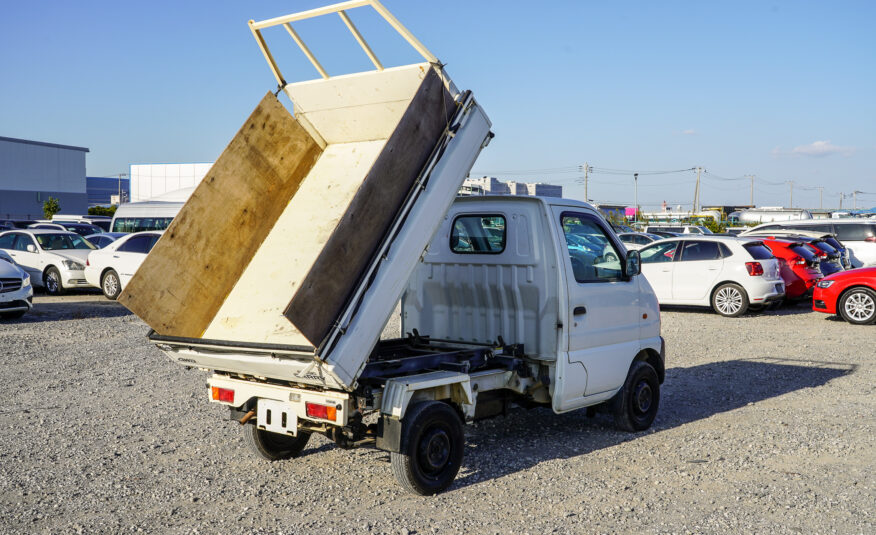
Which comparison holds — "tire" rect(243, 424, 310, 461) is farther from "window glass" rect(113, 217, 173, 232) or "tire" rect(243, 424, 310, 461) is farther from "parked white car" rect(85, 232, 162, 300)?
"window glass" rect(113, 217, 173, 232)

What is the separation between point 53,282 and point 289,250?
17.0 m

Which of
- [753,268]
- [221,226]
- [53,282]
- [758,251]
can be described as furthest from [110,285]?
[758,251]

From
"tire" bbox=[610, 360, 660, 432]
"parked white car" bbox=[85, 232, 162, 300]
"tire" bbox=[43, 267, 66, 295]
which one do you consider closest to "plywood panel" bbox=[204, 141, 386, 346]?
"tire" bbox=[610, 360, 660, 432]

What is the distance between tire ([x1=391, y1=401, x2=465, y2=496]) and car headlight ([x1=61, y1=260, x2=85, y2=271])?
17242 millimetres

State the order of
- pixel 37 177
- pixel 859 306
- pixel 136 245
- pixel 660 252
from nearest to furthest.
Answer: pixel 859 306 < pixel 660 252 < pixel 136 245 < pixel 37 177

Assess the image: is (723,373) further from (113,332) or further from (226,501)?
(113,332)

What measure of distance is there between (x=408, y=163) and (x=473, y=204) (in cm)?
182

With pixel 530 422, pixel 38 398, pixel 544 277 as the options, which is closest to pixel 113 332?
pixel 38 398

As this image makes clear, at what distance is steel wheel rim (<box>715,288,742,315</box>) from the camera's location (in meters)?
16.9

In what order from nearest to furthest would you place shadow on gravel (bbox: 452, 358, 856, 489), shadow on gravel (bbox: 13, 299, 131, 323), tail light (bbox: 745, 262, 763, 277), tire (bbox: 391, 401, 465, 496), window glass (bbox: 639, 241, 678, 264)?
tire (bbox: 391, 401, 465, 496) → shadow on gravel (bbox: 452, 358, 856, 489) → shadow on gravel (bbox: 13, 299, 131, 323) → tail light (bbox: 745, 262, 763, 277) → window glass (bbox: 639, 241, 678, 264)

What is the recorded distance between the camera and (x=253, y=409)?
19.3 ft

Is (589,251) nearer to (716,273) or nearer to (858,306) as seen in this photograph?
(716,273)

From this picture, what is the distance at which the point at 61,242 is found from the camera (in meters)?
21.3

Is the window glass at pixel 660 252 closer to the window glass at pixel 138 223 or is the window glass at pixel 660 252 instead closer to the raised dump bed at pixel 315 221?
the raised dump bed at pixel 315 221
